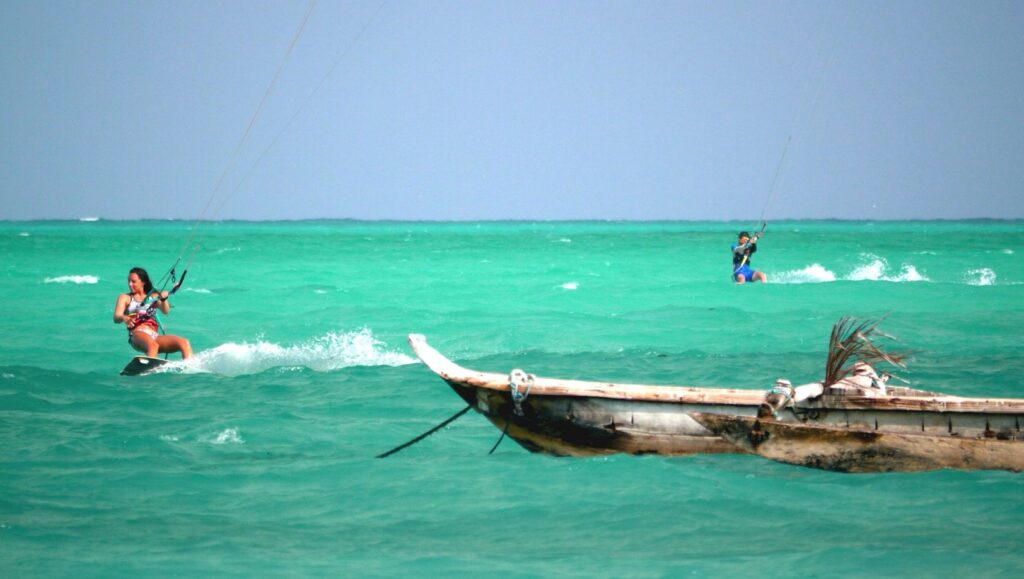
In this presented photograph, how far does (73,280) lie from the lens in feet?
113

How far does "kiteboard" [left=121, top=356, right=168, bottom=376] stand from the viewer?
1323 cm

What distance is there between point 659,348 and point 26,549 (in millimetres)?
11822

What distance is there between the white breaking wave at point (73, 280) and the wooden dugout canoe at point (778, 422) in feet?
93.5

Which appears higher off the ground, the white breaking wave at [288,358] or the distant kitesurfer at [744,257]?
the distant kitesurfer at [744,257]

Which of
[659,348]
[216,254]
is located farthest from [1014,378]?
[216,254]

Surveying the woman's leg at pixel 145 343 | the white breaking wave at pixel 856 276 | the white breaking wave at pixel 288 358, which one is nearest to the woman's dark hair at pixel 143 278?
the woman's leg at pixel 145 343

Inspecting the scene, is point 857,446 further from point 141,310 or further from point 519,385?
point 141,310

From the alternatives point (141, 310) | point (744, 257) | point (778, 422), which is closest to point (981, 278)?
point (744, 257)

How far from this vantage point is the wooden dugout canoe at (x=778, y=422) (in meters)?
8.15

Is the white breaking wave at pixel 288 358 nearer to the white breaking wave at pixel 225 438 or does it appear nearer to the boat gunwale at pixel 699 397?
the white breaking wave at pixel 225 438

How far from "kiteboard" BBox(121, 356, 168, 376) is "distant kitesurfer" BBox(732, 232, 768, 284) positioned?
42.8ft

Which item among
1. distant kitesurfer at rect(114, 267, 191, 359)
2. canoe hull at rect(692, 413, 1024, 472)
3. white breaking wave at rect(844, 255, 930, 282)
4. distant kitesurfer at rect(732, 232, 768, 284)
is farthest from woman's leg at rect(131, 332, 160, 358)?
white breaking wave at rect(844, 255, 930, 282)

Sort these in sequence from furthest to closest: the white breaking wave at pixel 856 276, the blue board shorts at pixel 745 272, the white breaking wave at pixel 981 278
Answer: the white breaking wave at pixel 856 276 < the white breaking wave at pixel 981 278 < the blue board shorts at pixel 745 272

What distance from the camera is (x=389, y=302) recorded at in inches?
1096
